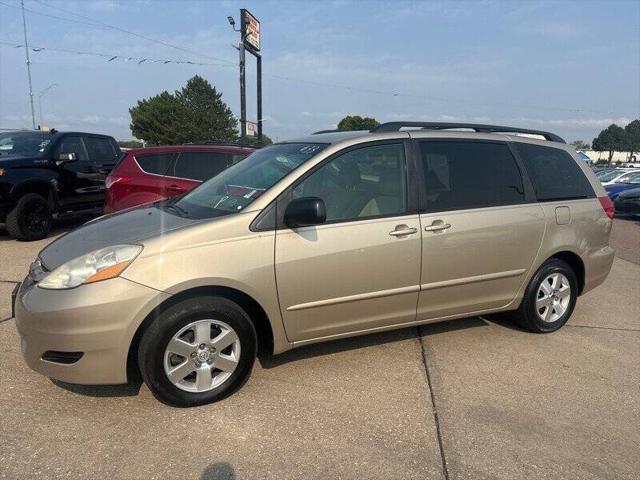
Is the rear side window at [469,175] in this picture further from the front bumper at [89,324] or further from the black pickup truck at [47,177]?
the black pickup truck at [47,177]

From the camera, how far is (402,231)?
3430mm

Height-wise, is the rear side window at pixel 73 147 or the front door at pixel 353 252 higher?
the rear side window at pixel 73 147

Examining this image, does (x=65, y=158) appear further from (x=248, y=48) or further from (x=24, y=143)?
(x=248, y=48)

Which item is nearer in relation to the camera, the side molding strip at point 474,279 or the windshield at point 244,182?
the windshield at point 244,182

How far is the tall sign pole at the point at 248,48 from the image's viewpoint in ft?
70.7

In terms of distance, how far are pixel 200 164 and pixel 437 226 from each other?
13.4ft

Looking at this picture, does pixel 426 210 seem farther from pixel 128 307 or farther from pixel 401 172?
pixel 128 307

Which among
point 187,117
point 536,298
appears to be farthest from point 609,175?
point 187,117

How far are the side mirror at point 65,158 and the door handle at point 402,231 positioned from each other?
6.63 m

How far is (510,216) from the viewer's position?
12.8 ft

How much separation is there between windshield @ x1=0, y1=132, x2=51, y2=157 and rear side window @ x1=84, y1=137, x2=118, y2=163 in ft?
2.40

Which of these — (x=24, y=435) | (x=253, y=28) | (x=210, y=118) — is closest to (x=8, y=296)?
(x=24, y=435)

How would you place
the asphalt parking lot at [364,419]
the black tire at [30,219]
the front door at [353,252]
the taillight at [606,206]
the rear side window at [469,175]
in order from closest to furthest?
the asphalt parking lot at [364,419]
the front door at [353,252]
the rear side window at [469,175]
the taillight at [606,206]
the black tire at [30,219]

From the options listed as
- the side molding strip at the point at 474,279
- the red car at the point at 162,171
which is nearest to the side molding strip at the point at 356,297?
the side molding strip at the point at 474,279
